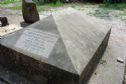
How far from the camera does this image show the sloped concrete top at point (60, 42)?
7.67 ft

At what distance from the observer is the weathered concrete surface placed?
7.57 ft

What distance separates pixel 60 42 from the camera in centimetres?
248

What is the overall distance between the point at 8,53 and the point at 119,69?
1804 millimetres

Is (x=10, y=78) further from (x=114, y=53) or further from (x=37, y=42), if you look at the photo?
(x=114, y=53)

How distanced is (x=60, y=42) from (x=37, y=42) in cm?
34

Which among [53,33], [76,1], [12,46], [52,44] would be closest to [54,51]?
[52,44]

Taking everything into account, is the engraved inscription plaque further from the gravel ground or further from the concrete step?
the gravel ground

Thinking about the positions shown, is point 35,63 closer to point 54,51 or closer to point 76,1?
point 54,51

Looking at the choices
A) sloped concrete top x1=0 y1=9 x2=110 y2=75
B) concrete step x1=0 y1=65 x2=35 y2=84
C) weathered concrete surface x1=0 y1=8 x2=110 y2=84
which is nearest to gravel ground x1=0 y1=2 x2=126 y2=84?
weathered concrete surface x1=0 y1=8 x2=110 y2=84

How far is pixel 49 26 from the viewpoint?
8.85 feet

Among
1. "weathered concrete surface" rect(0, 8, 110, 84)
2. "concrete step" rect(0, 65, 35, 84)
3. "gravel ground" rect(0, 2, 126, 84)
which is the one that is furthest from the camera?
"gravel ground" rect(0, 2, 126, 84)

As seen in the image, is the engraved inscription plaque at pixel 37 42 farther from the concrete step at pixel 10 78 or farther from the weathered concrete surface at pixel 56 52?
the concrete step at pixel 10 78

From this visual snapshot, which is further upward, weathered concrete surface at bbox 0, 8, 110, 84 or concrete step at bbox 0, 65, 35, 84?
weathered concrete surface at bbox 0, 8, 110, 84

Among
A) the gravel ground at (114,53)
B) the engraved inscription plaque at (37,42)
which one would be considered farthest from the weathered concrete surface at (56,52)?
the gravel ground at (114,53)
